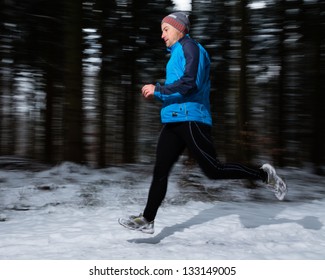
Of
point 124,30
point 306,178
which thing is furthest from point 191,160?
point 124,30

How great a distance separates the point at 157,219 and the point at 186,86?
207 centimetres

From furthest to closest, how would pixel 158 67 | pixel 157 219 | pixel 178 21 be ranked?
pixel 158 67 < pixel 157 219 < pixel 178 21

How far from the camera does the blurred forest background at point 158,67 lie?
11.0 m

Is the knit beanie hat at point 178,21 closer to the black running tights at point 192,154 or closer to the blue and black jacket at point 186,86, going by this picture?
the blue and black jacket at point 186,86

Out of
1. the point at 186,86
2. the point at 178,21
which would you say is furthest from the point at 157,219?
the point at 178,21

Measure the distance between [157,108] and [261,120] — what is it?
3668 millimetres

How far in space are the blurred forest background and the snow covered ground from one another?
106 inches

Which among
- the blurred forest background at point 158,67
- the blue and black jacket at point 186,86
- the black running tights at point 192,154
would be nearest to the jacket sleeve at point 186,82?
the blue and black jacket at point 186,86

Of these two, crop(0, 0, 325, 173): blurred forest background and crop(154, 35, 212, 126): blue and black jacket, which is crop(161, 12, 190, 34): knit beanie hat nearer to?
crop(154, 35, 212, 126): blue and black jacket

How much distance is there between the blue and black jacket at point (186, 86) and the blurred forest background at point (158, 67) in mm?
6565

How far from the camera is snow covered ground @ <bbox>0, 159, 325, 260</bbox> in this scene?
370 centimetres

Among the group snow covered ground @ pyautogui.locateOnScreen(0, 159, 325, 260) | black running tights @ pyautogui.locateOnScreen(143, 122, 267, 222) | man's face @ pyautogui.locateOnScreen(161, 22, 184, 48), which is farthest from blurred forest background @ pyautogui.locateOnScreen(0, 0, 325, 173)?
man's face @ pyautogui.locateOnScreen(161, 22, 184, 48)

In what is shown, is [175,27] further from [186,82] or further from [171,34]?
[186,82]

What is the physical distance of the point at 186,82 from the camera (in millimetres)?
3486
